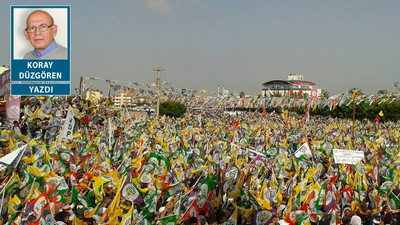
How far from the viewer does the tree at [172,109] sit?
48.8 meters

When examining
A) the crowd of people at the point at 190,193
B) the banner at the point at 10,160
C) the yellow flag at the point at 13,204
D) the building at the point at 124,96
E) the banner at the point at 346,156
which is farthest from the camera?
the building at the point at 124,96

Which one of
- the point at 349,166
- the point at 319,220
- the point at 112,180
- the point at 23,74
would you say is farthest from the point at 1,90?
the point at 319,220

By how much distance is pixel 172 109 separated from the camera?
4888cm

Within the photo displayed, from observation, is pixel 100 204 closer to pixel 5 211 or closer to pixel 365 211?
pixel 5 211

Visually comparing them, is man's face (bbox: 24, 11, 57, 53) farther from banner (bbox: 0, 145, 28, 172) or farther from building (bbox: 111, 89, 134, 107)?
building (bbox: 111, 89, 134, 107)

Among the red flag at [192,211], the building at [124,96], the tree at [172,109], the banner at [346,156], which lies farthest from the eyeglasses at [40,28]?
the tree at [172,109]

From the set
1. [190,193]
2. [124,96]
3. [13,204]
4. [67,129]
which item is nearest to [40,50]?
[13,204]

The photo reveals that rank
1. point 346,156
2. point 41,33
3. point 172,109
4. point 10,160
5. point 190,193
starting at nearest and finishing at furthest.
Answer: point 190,193
point 10,160
point 41,33
point 346,156
point 172,109

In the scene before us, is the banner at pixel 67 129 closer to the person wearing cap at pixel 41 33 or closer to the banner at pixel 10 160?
the person wearing cap at pixel 41 33

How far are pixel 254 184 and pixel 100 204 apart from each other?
3035 mm

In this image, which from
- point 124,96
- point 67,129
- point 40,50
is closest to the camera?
point 40,50

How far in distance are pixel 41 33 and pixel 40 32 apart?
0.03m

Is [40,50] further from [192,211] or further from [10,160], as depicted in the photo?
[192,211]

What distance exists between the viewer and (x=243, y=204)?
7430 mm
